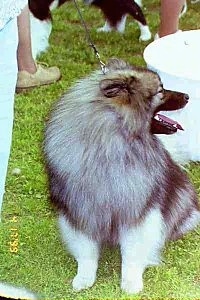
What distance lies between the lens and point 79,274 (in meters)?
2.91

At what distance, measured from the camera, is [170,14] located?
490 centimetres

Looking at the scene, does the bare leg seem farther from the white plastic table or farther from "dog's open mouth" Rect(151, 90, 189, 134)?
"dog's open mouth" Rect(151, 90, 189, 134)

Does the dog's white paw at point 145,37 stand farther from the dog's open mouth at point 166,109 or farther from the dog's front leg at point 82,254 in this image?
the dog's front leg at point 82,254

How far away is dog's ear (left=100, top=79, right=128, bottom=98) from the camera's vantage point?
260cm

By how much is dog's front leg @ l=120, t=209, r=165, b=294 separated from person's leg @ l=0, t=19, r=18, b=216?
0.58m

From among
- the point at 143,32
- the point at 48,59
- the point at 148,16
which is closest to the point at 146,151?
the point at 48,59

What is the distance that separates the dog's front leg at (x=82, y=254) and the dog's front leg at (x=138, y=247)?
11 cm

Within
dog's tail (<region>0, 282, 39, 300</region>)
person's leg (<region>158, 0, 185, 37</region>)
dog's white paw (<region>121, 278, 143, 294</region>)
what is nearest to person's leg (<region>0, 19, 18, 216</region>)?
dog's white paw (<region>121, 278, 143, 294</region>)

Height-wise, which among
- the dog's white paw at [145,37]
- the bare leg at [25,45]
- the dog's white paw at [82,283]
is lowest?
the dog's white paw at [145,37]

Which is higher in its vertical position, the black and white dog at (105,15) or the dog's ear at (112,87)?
the dog's ear at (112,87)

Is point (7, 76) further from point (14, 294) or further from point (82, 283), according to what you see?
point (14, 294)

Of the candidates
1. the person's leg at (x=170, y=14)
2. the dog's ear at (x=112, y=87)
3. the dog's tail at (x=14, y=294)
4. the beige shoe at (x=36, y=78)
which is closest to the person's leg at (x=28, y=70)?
the beige shoe at (x=36, y=78)

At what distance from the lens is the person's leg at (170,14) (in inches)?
191

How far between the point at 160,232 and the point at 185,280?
222mm
